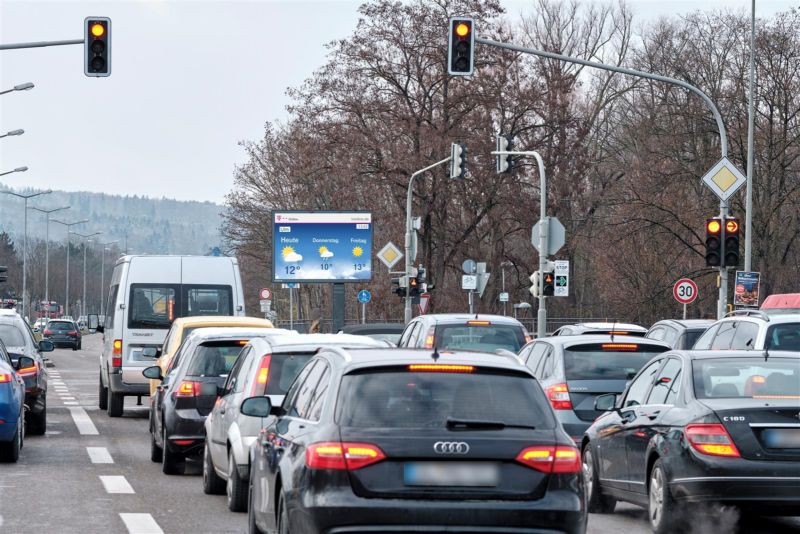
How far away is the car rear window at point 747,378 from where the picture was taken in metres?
10.6

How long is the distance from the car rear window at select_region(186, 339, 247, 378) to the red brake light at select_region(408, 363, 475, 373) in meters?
7.43

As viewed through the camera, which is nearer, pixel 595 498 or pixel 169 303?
pixel 595 498

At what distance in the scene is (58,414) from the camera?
965 inches

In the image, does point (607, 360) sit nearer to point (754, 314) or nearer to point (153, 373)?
point (754, 314)

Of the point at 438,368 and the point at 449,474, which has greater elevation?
the point at 438,368

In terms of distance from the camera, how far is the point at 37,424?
19672 millimetres

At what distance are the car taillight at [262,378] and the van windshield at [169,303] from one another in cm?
1368

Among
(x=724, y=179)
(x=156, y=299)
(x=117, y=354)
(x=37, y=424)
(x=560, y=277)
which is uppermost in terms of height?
(x=724, y=179)

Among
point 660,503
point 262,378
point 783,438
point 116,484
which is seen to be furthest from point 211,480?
point 783,438

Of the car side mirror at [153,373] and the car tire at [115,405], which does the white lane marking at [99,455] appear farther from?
the car tire at [115,405]

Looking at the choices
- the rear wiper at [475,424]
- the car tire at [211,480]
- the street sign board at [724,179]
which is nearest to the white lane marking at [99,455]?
the car tire at [211,480]

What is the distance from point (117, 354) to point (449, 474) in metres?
18.2

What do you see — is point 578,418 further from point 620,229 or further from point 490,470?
point 620,229

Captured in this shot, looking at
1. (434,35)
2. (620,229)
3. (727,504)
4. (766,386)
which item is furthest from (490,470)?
(434,35)
